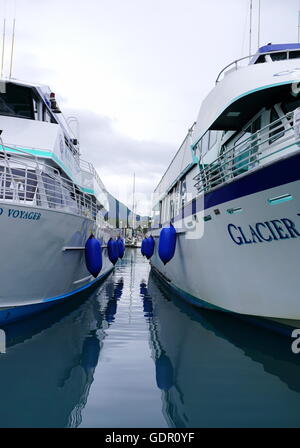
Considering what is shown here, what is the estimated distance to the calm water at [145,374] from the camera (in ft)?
11.0

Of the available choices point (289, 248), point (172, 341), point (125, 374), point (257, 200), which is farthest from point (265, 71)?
point (125, 374)

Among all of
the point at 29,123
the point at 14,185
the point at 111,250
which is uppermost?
the point at 29,123

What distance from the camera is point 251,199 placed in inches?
213

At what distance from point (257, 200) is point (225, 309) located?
2473 mm

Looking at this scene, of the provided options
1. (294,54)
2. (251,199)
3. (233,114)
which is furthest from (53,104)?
(251,199)

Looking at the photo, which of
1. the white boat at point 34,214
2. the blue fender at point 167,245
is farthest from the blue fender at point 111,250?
the blue fender at point 167,245

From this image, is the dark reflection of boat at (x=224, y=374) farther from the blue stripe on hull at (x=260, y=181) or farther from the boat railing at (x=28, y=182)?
the boat railing at (x=28, y=182)

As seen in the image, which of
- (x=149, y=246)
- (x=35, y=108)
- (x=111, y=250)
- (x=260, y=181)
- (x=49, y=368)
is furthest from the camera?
(x=149, y=246)

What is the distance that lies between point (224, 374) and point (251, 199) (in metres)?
2.57

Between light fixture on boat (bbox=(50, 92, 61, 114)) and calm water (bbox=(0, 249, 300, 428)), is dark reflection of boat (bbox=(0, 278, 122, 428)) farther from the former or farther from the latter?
light fixture on boat (bbox=(50, 92, 61, 114))

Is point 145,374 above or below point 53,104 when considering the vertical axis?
below

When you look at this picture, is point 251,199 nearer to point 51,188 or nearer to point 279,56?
point 279,56

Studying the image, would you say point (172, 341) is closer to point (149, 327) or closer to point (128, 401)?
point (149, 327)

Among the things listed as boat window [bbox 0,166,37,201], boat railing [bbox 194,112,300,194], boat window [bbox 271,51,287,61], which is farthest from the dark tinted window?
boat window [bbox 0,166,37,201]
